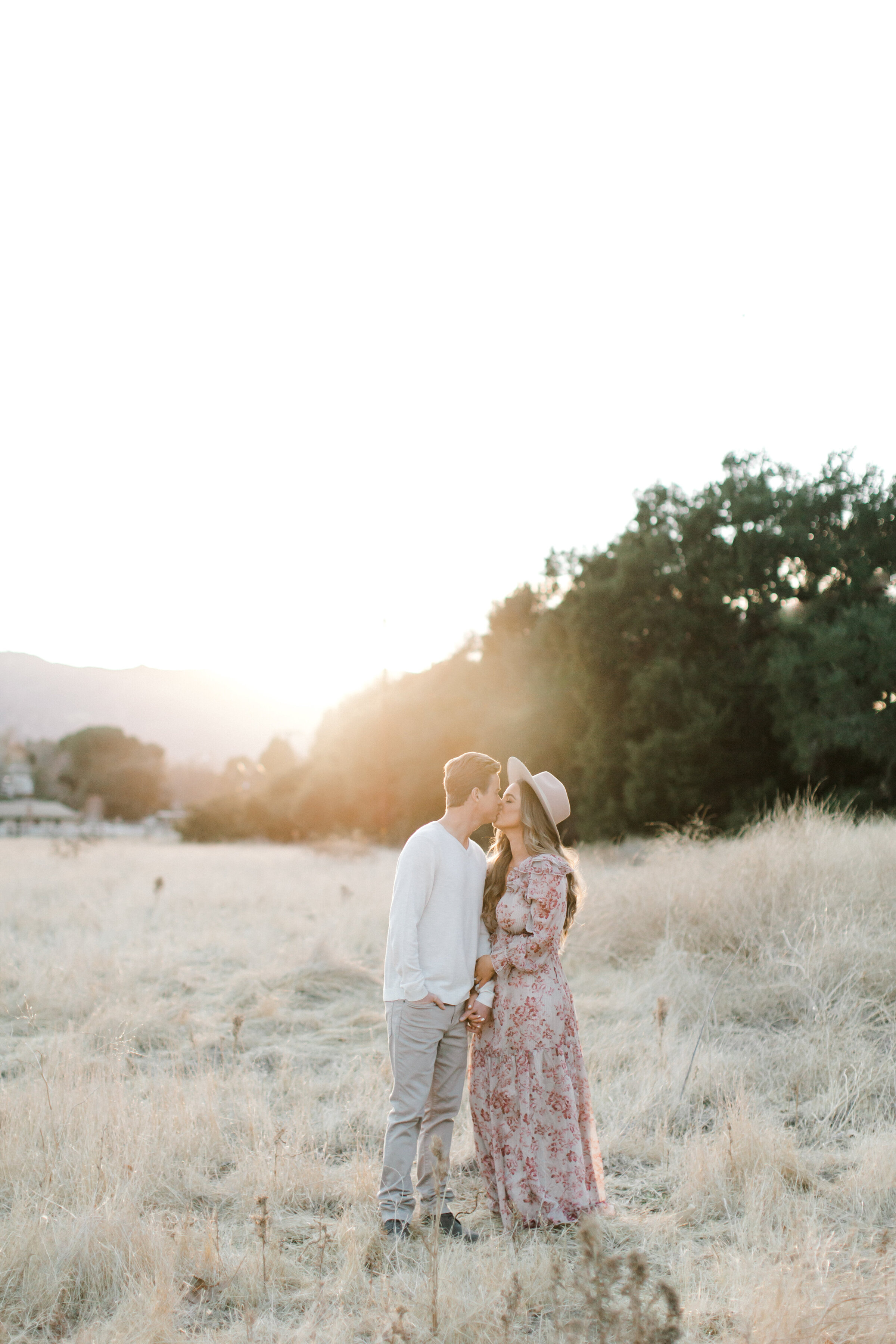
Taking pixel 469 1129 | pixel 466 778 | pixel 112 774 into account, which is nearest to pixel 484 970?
pixel 466 778

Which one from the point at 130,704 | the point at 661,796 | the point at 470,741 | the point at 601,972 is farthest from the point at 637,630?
the point at 130,704

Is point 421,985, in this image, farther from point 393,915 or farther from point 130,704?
point 130,704

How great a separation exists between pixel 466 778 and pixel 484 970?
2.80 feet

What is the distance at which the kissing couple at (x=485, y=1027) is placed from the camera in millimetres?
3896

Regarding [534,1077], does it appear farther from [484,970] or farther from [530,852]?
[530,852]

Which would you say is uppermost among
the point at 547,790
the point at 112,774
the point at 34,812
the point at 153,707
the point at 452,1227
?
the point at 153,707

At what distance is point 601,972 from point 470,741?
73.9 feet

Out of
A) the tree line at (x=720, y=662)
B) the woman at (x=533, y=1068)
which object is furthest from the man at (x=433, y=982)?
the tree line at (x=720, y=662)

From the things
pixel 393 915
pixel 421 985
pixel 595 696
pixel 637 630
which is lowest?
pixel 421 985

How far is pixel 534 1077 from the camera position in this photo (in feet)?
13.1

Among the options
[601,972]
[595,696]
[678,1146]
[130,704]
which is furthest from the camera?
[130,704]

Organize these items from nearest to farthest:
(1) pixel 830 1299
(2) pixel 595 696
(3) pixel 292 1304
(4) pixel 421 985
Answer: (1) pixel 830 1299 < (3) pixel 292 1304 < (4) pixel 421 985 < (2) pixel 595 696

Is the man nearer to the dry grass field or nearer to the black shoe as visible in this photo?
the black shoe

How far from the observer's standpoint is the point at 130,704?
515ft
